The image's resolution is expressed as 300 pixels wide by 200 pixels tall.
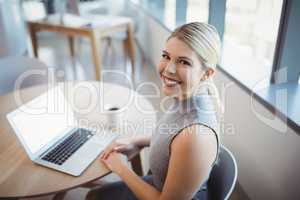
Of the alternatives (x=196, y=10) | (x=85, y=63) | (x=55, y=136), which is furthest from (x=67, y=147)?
(x=85, y=63)

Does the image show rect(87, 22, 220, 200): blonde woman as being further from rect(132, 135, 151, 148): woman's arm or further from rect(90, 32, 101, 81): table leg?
rect(90, 32, 101, 81): table leg

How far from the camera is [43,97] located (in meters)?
1.19

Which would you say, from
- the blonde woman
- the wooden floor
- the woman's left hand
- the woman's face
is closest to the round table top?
the woman's left hand

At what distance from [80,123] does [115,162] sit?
0.37 m

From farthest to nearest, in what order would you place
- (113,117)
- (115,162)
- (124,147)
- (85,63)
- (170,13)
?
(85,63), (170,13), (113,117), (124,147), (115,162)

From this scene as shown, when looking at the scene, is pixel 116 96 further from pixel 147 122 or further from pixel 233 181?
pixel 233 181

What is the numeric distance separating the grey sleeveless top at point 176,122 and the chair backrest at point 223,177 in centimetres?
9

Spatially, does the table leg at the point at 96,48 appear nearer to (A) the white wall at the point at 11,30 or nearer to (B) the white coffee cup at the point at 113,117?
(A) the white wall at the point at 11,30

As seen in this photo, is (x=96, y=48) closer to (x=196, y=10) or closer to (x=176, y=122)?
(x=196, y=10)

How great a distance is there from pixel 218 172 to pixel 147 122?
0.44m

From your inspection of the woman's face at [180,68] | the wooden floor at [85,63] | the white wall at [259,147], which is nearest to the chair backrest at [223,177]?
the woman's face at [180,68]

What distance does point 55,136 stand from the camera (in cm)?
118

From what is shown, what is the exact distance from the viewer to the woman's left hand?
1021mm

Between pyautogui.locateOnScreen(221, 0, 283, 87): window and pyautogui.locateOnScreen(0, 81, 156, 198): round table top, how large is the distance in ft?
2.34
